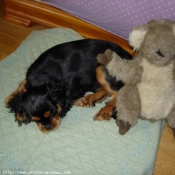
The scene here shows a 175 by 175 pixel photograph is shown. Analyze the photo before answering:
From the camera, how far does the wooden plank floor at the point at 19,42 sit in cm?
223

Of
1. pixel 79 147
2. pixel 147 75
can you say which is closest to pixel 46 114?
pixel 79 147

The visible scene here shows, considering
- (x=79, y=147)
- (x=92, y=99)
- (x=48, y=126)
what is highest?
(x=92, y=99)

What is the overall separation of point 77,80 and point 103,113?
393mm

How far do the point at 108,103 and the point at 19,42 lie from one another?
1.45 metres

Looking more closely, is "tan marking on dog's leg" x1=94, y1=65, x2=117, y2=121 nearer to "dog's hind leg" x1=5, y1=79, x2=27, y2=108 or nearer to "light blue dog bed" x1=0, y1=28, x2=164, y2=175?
"light blue dog bed" x1=0, y1=28, x2=164, y2=175

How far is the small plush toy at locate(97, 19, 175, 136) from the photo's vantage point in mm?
1729

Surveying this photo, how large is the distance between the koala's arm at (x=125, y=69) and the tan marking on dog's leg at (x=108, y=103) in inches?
15.1

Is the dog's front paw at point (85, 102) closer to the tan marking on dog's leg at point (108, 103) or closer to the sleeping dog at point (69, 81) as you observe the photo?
the sleeping dog at point (69, 81)

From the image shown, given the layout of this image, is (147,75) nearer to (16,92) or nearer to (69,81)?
(69,81)

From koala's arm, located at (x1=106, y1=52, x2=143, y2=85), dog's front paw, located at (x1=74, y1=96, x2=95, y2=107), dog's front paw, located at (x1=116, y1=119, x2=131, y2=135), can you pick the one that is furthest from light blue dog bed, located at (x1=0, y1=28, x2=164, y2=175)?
koala's arm, located at (x1=106, y1=52, x2=143, y2=85)

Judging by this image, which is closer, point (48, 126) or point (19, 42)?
point (48, 126)

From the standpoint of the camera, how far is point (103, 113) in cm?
214

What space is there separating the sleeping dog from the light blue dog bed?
0.09 meters

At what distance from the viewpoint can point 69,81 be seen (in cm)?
226
